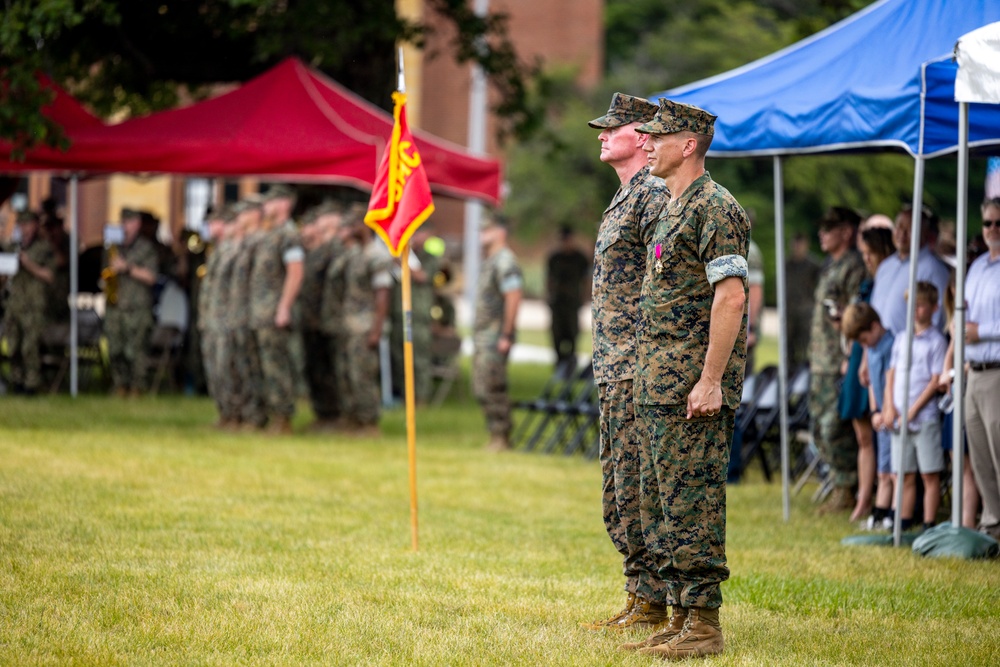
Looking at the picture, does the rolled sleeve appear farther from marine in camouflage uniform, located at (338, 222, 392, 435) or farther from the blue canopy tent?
marine in camouflage uniform, located at (338, 222, 392, 435)

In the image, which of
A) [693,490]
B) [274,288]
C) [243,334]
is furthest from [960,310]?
[243,334]

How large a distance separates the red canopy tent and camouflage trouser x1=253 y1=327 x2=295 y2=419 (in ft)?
5.20

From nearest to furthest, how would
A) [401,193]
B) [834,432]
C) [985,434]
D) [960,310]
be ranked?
1. [960,310]
2. [985,434]
3. [401,193]
4. [834,432]

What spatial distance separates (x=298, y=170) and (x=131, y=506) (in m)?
5.30

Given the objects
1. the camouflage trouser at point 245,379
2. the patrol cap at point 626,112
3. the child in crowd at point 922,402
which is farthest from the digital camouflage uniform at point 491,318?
the patrol cap at point 626,112

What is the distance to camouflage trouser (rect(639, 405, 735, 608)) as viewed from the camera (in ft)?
18.9

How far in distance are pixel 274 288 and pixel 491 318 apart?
215 cm

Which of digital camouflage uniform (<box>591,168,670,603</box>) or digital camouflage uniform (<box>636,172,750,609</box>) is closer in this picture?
digital camouflage uniform (<box>636,172,750,609</box>)

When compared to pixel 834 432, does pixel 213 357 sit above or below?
above

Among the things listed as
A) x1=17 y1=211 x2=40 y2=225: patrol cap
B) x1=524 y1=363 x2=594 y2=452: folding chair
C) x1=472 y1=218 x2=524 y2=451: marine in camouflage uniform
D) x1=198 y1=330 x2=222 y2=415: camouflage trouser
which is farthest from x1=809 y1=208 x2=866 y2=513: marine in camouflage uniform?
x1=17 y1=211 x2=40 y2=225: patrol cap

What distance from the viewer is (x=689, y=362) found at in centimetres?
575

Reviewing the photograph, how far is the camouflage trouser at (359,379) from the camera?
14.2 meters

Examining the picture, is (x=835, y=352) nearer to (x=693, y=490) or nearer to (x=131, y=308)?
(x=693, y=490)

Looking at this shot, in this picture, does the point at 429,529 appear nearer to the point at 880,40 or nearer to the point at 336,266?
the point at 880,40
